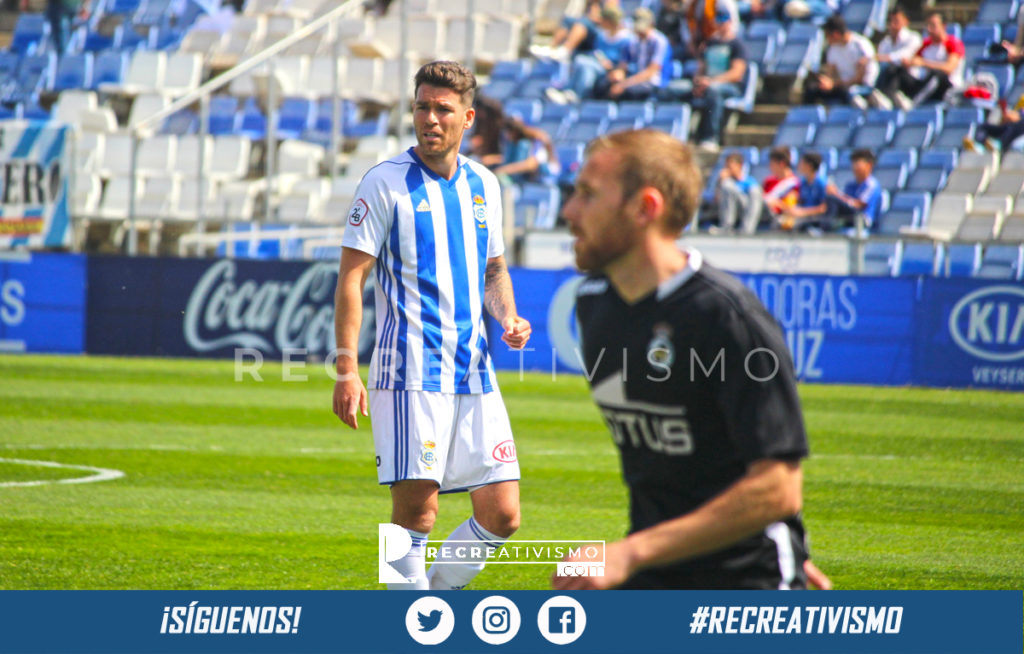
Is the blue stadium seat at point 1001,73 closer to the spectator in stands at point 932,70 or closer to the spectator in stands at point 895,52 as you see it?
the spectator in stands at point 932,70

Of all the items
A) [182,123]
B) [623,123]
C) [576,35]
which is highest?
[576,35]

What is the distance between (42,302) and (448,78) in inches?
525

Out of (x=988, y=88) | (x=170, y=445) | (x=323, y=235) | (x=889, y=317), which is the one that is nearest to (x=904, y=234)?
(x=889, y=317)

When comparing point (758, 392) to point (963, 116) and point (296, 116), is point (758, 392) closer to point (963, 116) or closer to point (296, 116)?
point (963, 116)

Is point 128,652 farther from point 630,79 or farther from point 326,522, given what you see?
point 630,79

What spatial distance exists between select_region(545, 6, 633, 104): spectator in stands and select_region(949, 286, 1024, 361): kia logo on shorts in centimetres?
802

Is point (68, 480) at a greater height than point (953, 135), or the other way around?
point (953, 135)

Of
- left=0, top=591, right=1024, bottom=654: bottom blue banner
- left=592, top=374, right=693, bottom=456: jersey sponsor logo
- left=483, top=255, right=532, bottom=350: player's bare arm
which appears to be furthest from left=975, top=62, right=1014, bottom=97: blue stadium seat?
left=592, top=374, right=693, bottom=456: jersey sponsor logo

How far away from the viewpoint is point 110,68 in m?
24.6

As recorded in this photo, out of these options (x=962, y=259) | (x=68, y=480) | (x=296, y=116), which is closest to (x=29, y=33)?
(x=296, y=116)

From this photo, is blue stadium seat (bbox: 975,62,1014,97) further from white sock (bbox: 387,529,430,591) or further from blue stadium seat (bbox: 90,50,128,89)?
white sock (bbox: 387,529,430,591)

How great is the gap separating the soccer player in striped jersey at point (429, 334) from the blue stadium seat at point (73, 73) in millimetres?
21357

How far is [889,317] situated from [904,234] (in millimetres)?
1126

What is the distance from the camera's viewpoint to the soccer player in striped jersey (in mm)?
4875
